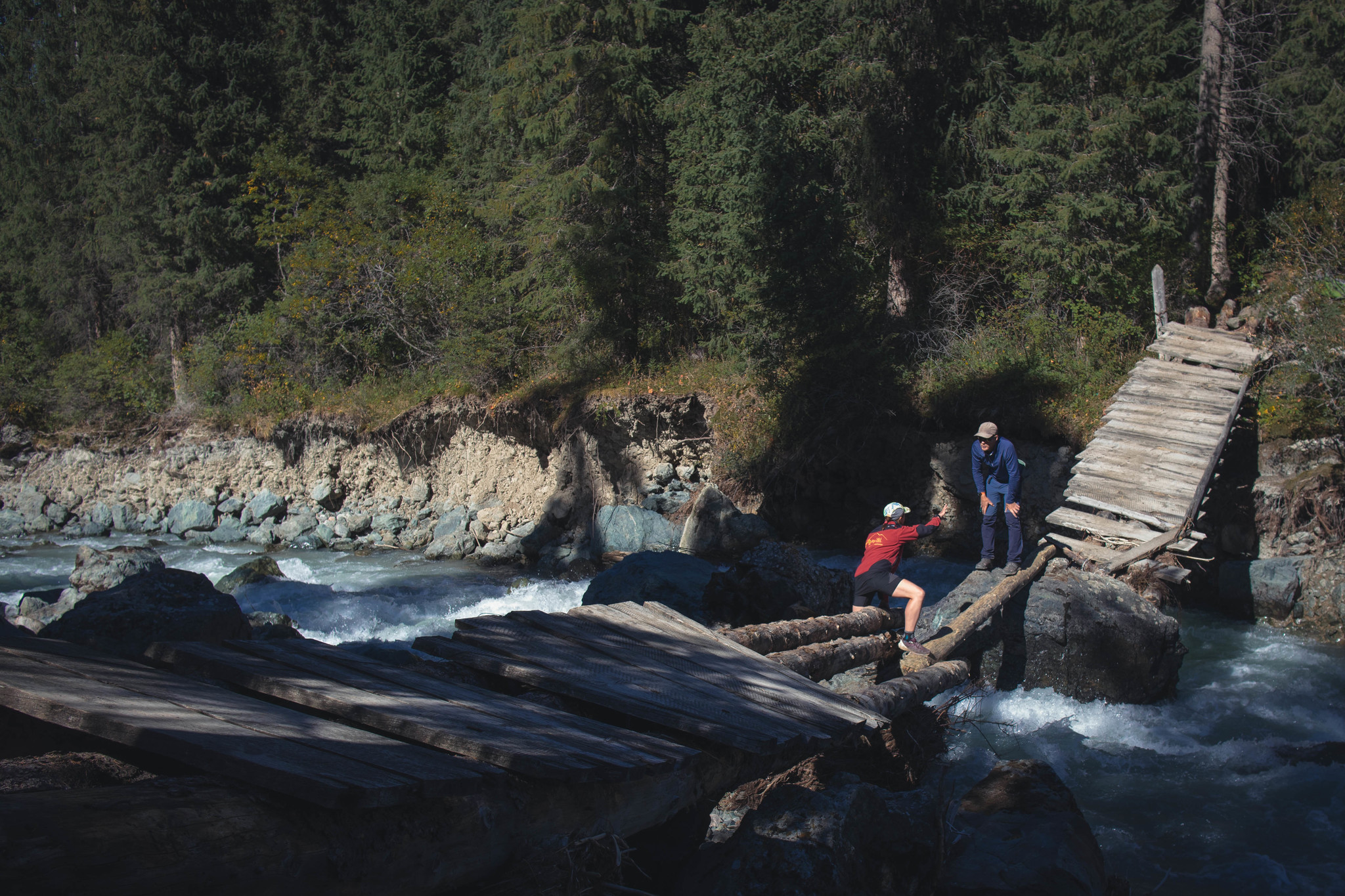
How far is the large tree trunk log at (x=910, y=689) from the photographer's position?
5863 millimetres

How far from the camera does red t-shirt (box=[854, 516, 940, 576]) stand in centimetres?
810

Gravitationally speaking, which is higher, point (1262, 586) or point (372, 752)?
point (372, 752)

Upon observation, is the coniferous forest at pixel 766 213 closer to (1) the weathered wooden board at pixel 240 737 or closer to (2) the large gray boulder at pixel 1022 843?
(2) the large gray boulder at pixel 1022 843

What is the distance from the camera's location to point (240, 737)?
2.86m

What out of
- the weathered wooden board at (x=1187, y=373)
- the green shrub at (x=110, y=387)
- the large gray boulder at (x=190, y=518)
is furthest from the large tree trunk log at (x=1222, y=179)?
the green shrub at (x=110, y=387)

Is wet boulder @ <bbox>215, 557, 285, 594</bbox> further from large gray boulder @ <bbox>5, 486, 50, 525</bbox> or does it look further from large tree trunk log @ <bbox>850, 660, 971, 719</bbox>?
large gray boulder @ <bbox>5, 486, 50, 525</bbox>

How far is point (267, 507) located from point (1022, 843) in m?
22.8

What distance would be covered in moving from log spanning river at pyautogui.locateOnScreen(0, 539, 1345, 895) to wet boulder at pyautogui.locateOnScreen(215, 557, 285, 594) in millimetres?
2213

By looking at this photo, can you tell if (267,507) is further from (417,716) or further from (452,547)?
(417,716)

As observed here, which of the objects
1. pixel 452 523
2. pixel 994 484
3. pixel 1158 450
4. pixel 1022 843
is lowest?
pixel 452 523

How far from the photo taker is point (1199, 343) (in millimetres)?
15086

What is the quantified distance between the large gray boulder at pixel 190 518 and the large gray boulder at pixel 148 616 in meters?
17.5

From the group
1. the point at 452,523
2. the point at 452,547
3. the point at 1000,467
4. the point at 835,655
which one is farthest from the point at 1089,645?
the point at 452,523

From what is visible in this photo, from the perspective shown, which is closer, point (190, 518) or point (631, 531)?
point (631, 531)
